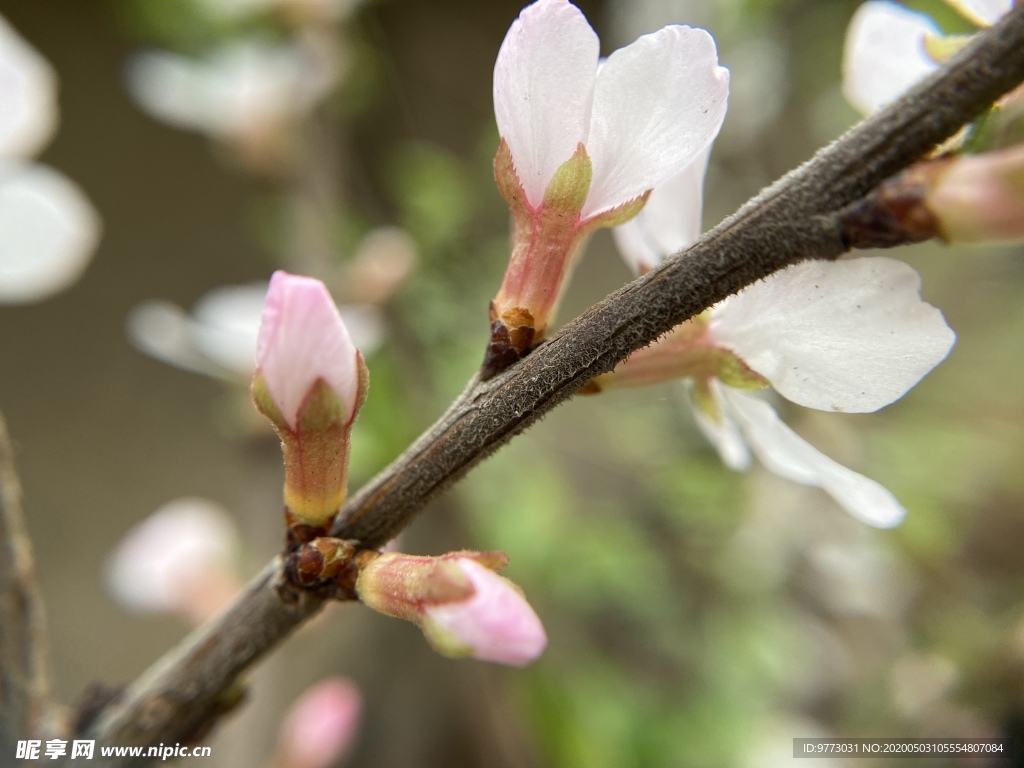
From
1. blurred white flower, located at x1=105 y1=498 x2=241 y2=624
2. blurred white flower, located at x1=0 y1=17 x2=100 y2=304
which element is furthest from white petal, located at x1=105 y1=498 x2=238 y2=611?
blurred white flower, located at x1=0 y1=17 x2=100 y2=304

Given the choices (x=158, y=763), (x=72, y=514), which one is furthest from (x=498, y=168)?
(x=72, y=514)

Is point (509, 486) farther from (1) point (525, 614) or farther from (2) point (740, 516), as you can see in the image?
(1) point (525, 614)

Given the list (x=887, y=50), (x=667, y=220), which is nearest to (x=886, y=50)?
(x=887, y=50)

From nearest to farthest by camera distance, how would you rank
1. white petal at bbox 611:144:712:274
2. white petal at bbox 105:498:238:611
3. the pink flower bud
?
1. the pink flower bud
2. white petal at bbox 611:144:712:274
3. white petal at bbox 105:498:238:611

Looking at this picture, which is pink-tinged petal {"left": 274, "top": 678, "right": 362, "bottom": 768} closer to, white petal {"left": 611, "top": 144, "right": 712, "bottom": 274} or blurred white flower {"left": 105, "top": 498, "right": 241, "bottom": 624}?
blurred white flower {"left": 105, "top": 498, "right": 241, "bottom": 624}

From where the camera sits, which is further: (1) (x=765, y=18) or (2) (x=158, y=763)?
(1) (x=765, y=18)

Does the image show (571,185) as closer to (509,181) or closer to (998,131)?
(509,181)

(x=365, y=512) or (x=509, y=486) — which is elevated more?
(x=365, y=512)
